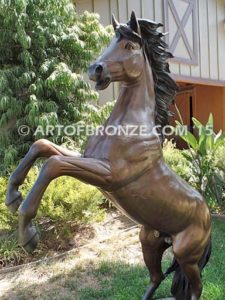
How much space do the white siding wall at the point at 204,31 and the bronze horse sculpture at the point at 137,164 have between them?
19.7 feet

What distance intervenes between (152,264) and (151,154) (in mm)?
855

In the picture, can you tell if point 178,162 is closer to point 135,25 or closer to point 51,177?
point 135,25

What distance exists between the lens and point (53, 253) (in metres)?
4.05

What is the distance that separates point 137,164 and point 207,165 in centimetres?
392

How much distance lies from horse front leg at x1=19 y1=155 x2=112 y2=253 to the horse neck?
1.15 ft

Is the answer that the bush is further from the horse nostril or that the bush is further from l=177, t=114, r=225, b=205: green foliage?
the horse nostril

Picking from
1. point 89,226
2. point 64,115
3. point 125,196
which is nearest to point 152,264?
point 125,196

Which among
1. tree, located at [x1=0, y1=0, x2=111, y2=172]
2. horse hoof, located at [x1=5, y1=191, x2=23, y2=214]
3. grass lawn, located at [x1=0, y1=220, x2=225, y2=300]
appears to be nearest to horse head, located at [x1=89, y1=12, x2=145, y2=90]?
horse hoof, located at [x1=5, y1=191, x2=23, y2=214]

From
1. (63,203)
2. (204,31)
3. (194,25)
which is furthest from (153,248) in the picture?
(204,31)

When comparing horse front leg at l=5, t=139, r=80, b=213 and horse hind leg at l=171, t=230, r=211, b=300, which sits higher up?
horse front leg at l=5, t=139, r=80, b=213

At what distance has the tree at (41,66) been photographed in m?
5.32

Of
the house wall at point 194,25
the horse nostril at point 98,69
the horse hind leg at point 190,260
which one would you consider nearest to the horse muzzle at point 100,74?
the horse nostril at point 98,69

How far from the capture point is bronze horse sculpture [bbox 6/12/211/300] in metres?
1.69

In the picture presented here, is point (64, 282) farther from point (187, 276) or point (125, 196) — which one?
point (125, 196)
